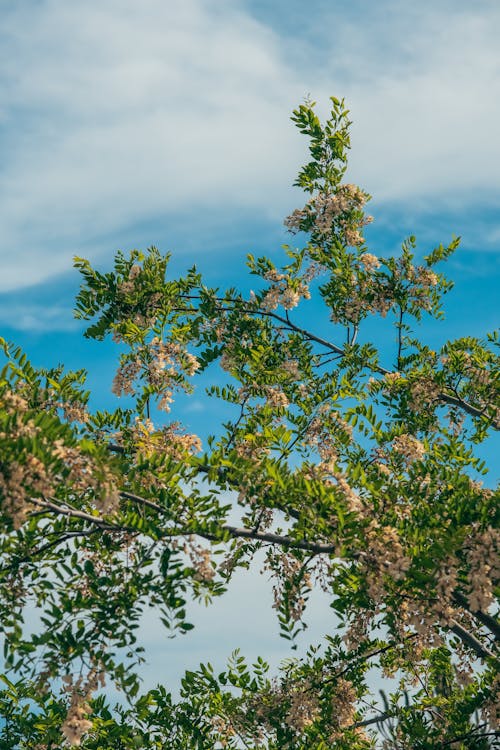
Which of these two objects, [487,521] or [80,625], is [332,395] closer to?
[487,521]

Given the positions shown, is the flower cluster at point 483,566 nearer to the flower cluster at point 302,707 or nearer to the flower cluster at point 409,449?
the flower cluster at point 409,449

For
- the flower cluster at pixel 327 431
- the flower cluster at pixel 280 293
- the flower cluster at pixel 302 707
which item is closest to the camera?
the flower cluster at pixel 302 707

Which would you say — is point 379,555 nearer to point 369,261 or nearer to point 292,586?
point 292,586

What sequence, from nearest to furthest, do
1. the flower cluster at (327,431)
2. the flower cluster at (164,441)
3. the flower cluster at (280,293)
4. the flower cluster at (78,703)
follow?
the flower cluster at (78,703)
the flower cluster at (164,441)
the flower cluster at (327,431)
the flower cluster at (280,293)

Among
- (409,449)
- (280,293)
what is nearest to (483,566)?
(409,449)

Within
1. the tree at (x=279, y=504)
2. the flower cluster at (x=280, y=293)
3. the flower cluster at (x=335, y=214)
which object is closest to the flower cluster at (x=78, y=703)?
the tree at (x=279, y=504)

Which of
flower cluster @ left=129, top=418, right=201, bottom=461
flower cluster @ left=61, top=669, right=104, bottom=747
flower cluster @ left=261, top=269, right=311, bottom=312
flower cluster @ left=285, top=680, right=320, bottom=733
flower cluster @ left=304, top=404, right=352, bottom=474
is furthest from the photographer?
flower cluster @ left=261, top=269, right=311, bottom=312

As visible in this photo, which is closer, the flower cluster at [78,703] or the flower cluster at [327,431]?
the flower cluster at [78,703]

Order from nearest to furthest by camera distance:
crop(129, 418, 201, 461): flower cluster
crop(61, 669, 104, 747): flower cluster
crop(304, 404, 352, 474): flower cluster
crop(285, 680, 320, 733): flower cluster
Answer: crop(61, 669, 104, 747): flower cluster
crop(129, 418, 201, 461): flower cluster
crop(285, 680, 320, 733): flower cluster
crop(304, 404, 352, 474): flower cluster

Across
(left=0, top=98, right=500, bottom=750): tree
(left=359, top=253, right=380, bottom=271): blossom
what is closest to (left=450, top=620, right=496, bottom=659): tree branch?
(left=0, top=98, right=500, bottom=750): tree

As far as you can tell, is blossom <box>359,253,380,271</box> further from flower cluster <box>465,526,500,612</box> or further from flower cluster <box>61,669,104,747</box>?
flower cluster <box>61,669,104,747</box>

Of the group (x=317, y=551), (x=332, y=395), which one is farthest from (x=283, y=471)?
(x=332, y=395)

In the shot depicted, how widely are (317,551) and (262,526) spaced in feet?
2.56

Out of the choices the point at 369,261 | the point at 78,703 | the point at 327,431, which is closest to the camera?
the point at 78,703
